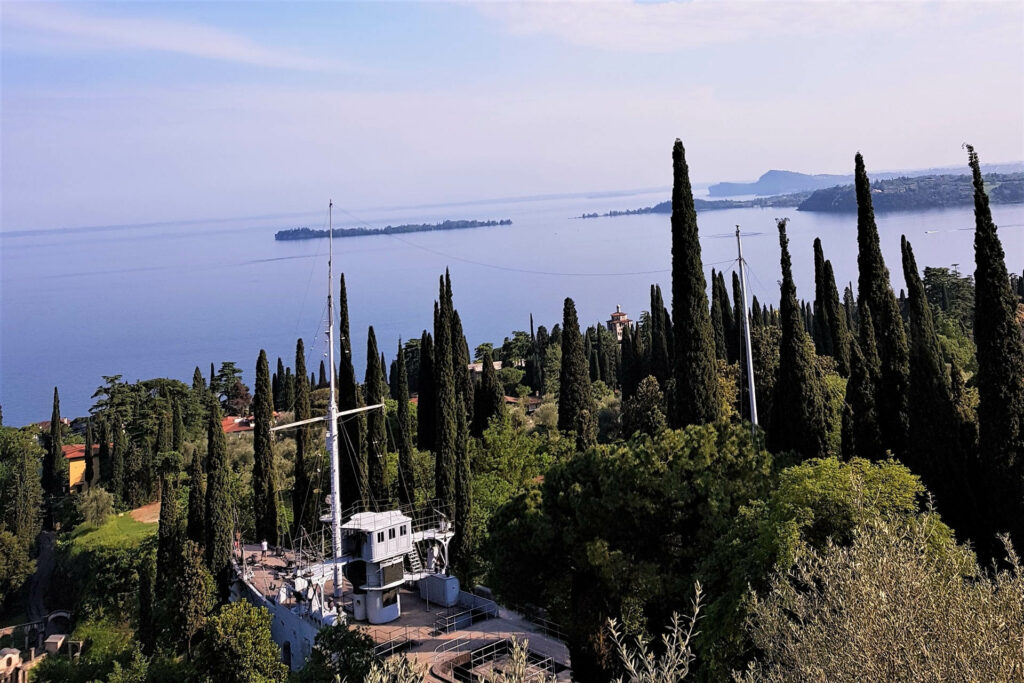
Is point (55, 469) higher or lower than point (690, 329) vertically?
lower

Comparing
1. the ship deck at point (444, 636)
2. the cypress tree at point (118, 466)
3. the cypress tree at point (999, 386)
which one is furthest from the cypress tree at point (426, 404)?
the cypress tree at point (999, 386)

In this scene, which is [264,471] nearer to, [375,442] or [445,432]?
[375,442]

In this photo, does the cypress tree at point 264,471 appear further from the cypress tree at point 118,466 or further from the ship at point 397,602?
the cypress tree at point 118,466

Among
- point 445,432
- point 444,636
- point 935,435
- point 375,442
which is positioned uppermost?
point 935,435

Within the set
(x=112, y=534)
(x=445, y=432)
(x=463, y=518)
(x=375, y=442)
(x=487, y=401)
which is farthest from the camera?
(x=112, y=534)

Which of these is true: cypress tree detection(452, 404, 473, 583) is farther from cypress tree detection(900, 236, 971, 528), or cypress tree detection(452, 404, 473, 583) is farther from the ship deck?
cypress tree detection(900, 236, 971, 528)

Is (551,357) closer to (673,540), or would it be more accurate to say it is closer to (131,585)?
(131,585)

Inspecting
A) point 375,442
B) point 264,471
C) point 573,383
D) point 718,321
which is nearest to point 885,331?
point 375,442

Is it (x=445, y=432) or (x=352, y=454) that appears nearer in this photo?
(x=445, y=432)
